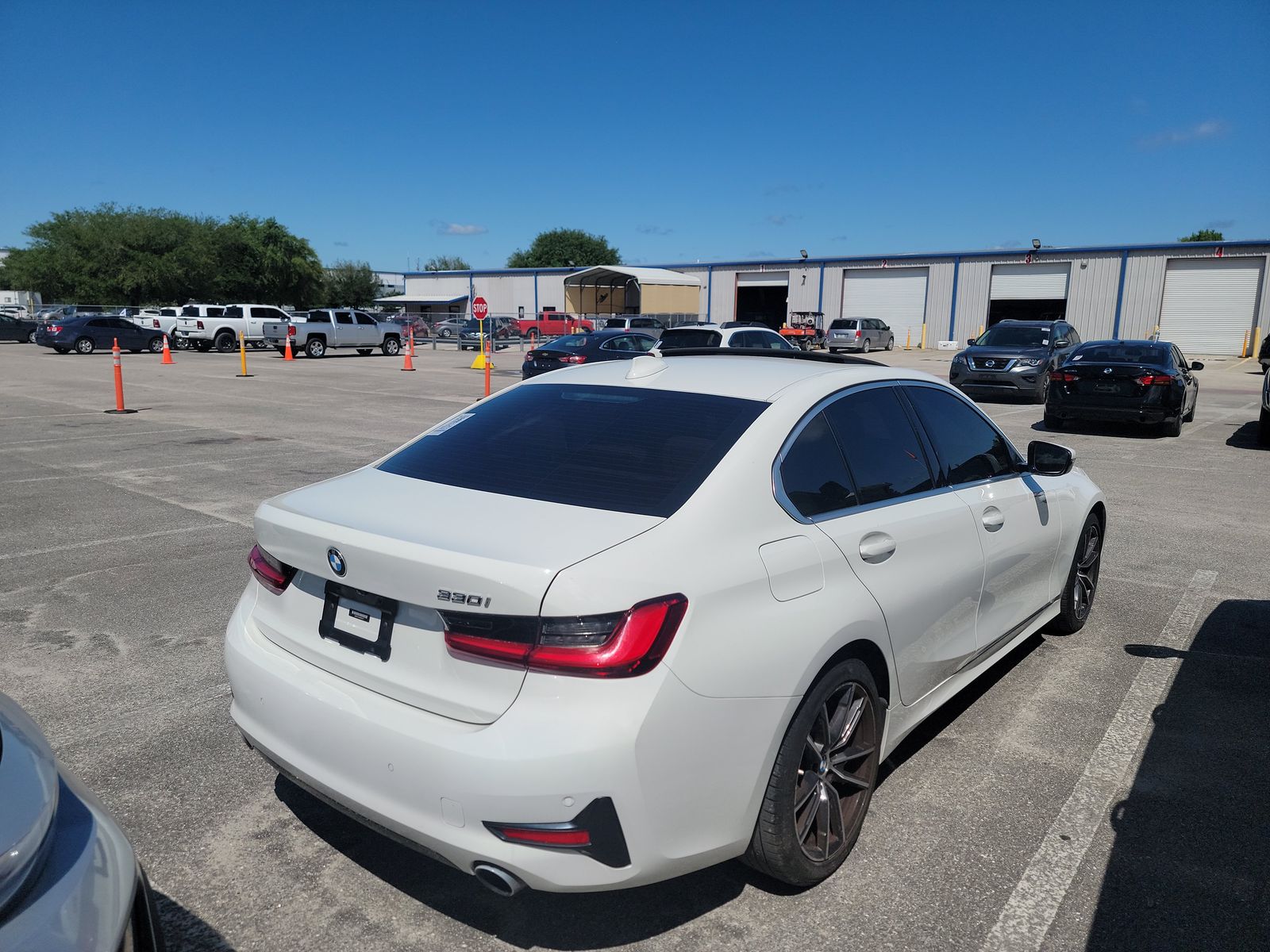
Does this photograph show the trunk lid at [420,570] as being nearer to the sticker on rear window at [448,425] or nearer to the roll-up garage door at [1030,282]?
the sticker on rear window at [448,425]

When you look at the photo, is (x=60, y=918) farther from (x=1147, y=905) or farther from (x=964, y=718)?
(x=964, y=718)

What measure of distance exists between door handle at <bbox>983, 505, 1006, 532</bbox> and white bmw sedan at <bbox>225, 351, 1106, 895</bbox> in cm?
13

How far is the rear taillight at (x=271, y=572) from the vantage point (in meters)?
2.88

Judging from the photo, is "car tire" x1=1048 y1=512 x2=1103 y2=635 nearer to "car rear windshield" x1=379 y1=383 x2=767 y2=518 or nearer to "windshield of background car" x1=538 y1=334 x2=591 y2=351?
"car rear windshield" x1=379 y1=383 x2=767 y2=518

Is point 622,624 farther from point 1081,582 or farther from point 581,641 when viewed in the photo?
point 1081,582

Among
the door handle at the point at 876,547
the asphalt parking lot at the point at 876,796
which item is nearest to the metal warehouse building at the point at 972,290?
the asphalt parking lot at the point at 876,796

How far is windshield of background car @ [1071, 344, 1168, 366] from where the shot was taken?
578 inches

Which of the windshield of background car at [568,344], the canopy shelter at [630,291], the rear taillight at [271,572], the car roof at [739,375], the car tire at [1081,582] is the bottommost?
the car tire at [1081,582]

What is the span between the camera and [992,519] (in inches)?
153

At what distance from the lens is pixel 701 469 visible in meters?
2.80

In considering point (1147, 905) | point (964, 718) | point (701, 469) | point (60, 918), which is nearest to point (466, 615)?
point (701, 469)

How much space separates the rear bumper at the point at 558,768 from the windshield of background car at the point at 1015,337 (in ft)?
63.9

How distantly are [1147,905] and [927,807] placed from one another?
2.50 feet

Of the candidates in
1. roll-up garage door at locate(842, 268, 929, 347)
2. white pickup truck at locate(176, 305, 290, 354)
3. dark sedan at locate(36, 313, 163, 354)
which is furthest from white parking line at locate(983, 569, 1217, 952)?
roll-up garage door at locate(842, 268, 929, 347)
